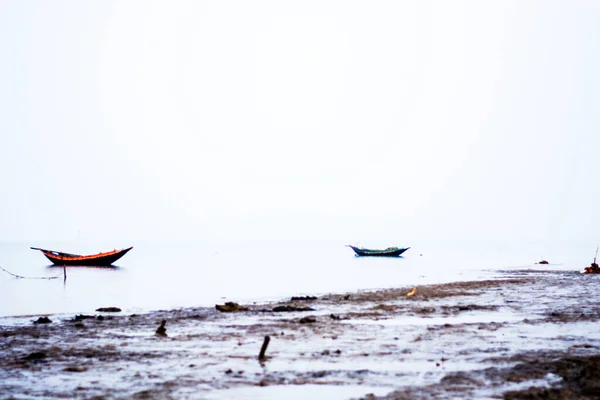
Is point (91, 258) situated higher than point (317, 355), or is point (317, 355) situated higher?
point (91, 258)

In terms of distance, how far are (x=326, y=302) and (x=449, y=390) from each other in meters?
21.8

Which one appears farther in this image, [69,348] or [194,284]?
[194,284]

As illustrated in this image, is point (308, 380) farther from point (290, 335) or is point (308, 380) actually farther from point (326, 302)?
point (326, 302)

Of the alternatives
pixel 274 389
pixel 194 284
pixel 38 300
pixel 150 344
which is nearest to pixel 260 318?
pixel 150 344

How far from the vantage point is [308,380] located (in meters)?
14.0

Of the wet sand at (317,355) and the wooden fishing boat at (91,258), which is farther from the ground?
the wooden fishing boat at (91,258)

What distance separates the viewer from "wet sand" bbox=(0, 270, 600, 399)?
511 inches

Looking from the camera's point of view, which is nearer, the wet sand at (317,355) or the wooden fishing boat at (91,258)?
the wet sand at (317,355)

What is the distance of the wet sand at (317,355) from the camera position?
13.0 metres

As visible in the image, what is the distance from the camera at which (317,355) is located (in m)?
17.0

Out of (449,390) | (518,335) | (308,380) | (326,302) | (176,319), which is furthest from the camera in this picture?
(326,302)

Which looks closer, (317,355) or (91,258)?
(317,355)

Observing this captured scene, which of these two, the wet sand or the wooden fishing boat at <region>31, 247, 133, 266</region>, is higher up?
the wooden fishing boat at <region>31, 247, 133, 266</region>

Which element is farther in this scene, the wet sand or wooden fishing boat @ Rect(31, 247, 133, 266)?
wooden fishing boat @ Rect(31, 247, 133, 266)
